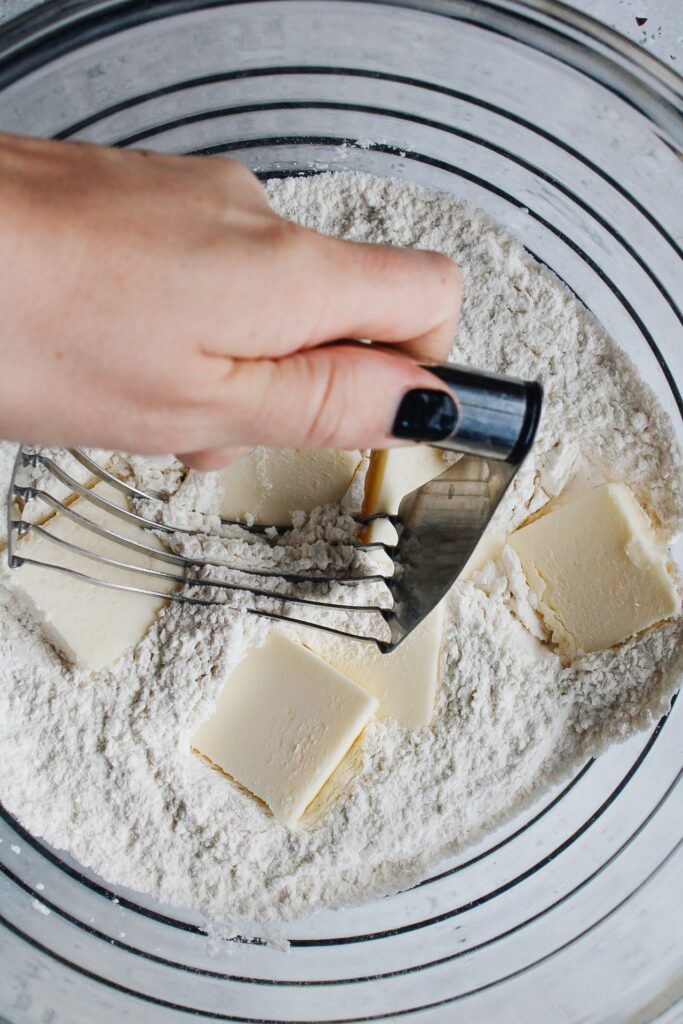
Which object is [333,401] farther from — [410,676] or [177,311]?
[410,676]

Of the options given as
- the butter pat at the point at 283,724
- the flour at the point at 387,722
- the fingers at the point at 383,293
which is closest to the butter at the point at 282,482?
the flour at the point at 387,722

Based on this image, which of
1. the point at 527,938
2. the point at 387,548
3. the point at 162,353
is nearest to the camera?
the point at 162,353

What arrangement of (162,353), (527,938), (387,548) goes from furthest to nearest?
1. (527,938)
2. (387,548)
3. (162,353)

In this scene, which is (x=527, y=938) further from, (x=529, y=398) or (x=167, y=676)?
(x=529, y=398)

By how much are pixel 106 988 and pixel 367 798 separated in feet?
1.07

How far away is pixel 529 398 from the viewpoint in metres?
0.47

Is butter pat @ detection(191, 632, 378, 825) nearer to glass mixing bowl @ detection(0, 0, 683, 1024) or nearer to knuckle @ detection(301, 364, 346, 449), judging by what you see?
glass mixing bowl @ detection(0, 0, 683, 1024)

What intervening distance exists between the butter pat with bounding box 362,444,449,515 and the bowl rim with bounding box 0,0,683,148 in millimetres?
386

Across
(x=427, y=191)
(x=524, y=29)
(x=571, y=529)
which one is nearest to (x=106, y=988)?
(x=571, y=529)

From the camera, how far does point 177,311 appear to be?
0.42 metres

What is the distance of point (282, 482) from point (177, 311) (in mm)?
322

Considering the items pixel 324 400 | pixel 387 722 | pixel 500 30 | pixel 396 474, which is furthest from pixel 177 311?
pixel 500 30

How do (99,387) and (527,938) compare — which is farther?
(527,938)

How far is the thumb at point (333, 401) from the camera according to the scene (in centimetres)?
43
